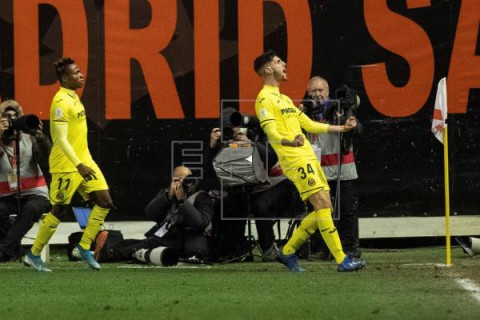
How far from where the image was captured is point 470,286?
9.96m

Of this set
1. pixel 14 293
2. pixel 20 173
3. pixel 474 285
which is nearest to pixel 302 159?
pixel 474 285

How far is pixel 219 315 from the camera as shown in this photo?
26.9ft

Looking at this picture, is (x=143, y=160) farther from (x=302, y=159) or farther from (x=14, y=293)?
(x=14, y=293)

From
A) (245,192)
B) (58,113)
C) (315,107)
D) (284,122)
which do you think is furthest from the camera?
(245,192)

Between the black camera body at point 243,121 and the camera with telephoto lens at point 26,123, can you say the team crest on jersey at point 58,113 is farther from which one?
the black camera body at point 243,121

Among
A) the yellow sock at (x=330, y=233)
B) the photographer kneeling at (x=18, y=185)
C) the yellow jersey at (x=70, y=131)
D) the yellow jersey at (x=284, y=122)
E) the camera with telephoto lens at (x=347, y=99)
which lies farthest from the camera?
the photographer kneeling at (x=18, y=185)

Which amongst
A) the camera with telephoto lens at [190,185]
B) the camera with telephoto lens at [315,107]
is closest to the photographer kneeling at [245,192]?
the camera with telephoto lens at [190,185]

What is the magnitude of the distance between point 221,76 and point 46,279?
4555 millimetres

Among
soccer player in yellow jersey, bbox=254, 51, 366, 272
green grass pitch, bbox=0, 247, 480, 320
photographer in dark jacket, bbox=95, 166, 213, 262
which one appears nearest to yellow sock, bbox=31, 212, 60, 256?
green grass pitch, bbox=0, 247, 480, 320

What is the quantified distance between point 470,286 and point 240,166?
161 inches

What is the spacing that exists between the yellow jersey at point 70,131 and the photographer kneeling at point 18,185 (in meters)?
1.18

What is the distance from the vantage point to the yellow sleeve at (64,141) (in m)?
11.8

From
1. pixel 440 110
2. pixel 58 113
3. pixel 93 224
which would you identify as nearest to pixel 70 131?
pixel 58 113

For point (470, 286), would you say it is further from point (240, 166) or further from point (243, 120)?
point (240, 166)
